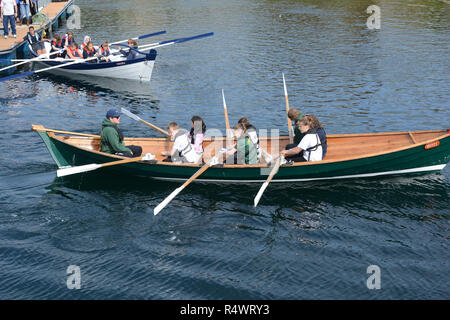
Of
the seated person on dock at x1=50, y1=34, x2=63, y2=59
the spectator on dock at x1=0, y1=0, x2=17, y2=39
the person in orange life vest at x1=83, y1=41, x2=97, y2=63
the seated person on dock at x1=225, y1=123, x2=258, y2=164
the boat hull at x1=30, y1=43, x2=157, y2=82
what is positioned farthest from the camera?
the spectator on dock at x1=0, y1=0, x2=17, y2=39

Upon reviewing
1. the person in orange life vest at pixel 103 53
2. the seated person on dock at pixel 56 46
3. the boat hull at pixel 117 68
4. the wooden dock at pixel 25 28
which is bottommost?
the boat hull at pixel 117 68

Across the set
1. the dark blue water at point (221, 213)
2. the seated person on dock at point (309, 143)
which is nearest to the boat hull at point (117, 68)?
the dark blue water at point (221, 213)

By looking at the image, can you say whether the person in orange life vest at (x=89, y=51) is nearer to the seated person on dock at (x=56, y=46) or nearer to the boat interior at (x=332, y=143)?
the seated person on dock at (x=56, y=46)

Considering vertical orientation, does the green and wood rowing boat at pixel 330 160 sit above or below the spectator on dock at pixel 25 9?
below

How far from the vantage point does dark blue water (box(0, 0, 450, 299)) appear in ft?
36.2

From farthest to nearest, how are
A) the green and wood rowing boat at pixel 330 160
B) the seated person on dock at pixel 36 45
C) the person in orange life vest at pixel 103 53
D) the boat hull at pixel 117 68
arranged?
the seated person on dock at pixel 36 45, the person in orange life vest at pixel 103 53, the boat hull at pixel 117 68, the green and wood rowing boat at pixel 330 160

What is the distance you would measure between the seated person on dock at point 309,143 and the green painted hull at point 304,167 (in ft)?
1.11

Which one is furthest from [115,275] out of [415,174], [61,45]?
[61,45]

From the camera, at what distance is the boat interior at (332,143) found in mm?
15555

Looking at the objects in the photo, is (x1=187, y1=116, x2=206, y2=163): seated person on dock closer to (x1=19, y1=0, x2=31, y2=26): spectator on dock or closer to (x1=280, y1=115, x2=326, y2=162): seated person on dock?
(x1=280, y1=115, x2=326, y2=162): seated person on dock

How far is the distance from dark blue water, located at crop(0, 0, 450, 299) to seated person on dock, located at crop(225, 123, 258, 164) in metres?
0.86

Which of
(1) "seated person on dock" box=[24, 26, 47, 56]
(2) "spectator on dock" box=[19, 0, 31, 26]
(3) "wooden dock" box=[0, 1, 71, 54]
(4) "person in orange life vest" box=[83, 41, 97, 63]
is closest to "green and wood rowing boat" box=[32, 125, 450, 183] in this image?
(4) "person in orange life vest" box=[83, 41, 97, 63]

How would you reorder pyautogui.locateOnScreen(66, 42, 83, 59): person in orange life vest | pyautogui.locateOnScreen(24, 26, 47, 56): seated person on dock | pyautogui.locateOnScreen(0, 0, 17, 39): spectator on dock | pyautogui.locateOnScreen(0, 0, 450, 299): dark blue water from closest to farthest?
pyautogui.locateOnScreen(0, 0, 450, 299): dark blue water < pyautogui.locateOnScreen(66, 42, 83, 59): person in orange life vest < pyautogui.locateOnScreen(24, 26, 47, 56): seated person on dock < pyautogui.locateOnScreen(0, 0, 17, 39): spectator on dock
